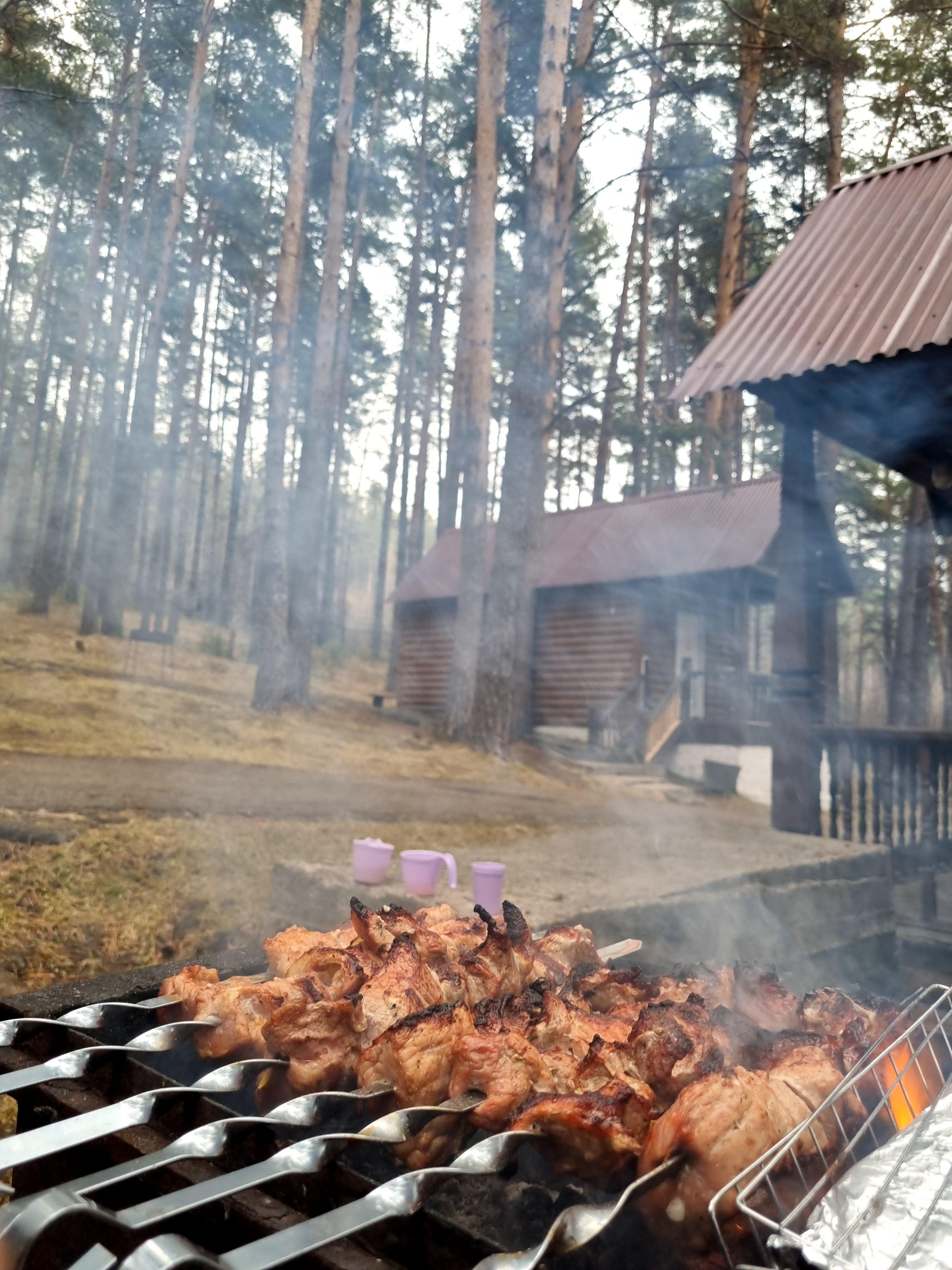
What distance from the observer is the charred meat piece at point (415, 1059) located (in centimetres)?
142

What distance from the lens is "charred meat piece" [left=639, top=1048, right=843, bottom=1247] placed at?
3.97ft

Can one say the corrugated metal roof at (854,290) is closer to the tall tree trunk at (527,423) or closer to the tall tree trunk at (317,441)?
the tall tree trunk at (317,441)

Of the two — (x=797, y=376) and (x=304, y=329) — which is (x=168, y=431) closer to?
(x=304, y=329)

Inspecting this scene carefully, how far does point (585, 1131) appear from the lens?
4.18ft

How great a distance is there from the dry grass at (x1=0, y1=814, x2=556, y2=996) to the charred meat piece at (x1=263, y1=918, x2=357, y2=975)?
1.81 meters

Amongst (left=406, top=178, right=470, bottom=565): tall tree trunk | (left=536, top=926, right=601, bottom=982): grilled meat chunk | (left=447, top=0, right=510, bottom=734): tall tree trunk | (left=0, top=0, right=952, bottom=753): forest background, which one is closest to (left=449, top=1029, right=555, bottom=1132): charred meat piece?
(left=536, top=926, right=601, bottom=982): grilled meat chunk

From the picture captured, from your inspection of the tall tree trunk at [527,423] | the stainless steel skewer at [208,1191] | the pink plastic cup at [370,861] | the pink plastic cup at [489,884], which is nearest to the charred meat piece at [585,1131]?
the stainless steel skewer at [208,1191]

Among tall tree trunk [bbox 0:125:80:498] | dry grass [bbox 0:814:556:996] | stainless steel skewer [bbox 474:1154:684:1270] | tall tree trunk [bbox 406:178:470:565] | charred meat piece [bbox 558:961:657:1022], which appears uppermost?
tall tree trunk [bbox 406:178:470:565]

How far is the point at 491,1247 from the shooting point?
40.9 inches

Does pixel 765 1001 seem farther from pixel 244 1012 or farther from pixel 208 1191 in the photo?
pixel 208 1191

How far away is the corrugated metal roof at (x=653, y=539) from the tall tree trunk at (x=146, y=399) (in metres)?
7.30

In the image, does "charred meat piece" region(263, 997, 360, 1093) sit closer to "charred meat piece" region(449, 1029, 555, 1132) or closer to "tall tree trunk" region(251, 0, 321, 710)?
"charred meat piece" region(449, 1029, 555, 1132)

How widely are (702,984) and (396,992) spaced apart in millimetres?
800

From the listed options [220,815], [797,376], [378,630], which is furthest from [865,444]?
[378,630]
